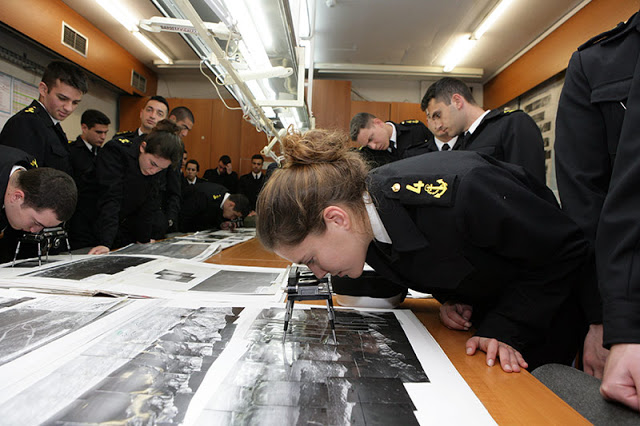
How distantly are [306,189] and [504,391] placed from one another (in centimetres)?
48

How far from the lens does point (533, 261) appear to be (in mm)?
751

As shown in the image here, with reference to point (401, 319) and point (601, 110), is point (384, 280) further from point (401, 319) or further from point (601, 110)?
point (601, 110)

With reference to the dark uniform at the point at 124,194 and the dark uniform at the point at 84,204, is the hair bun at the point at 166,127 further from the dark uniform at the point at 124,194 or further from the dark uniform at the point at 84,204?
the dark uniform at the point at 84,204

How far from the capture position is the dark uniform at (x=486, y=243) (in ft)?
2.34

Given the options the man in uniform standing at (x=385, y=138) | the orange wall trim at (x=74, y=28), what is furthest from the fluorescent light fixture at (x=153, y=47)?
the man in uniform standing at (x=385, y=138)

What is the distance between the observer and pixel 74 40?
3949mm

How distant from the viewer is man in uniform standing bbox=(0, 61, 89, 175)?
75.7 inches

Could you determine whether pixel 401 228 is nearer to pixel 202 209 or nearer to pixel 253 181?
pixel 202 209

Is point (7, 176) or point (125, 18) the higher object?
point (125, 18)

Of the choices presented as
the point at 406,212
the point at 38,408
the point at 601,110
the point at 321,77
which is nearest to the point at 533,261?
the point at 406,212

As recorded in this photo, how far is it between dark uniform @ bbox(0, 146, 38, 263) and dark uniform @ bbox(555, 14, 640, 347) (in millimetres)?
1781

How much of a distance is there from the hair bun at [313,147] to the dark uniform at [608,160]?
497 mm

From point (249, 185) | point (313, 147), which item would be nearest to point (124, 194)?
point (313, 147)

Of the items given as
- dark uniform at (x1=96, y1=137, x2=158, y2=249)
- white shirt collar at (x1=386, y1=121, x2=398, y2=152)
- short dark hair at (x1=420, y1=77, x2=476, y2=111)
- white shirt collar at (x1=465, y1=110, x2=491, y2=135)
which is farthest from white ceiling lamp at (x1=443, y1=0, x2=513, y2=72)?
dark uniform at (x1=96, y1=137, x2=158, y2=249)
